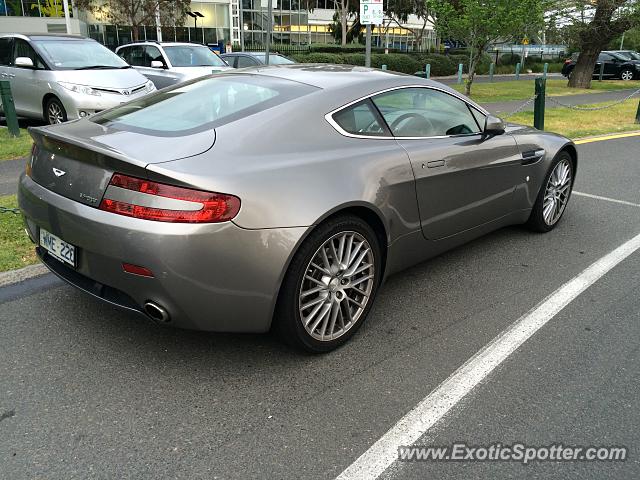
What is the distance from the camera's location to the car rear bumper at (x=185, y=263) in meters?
2.53

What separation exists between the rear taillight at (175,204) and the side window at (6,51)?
369 inches

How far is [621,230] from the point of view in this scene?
546cm

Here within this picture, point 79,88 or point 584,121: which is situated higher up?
point 79,88

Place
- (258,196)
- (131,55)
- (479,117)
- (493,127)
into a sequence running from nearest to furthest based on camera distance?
(258,196) → (493,127) → (479,117) → (131,55)

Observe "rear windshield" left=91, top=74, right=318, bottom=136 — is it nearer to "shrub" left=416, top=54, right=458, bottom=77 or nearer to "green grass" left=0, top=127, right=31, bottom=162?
"green grass" left=0, top=127, right=31, bottom=162

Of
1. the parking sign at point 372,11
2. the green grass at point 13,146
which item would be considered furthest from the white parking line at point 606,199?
the green grass at point 13,146

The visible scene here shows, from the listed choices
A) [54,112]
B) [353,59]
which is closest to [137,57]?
[54,112]

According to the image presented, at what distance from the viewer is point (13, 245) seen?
176 inches

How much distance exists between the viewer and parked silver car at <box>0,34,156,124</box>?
8.96 meters

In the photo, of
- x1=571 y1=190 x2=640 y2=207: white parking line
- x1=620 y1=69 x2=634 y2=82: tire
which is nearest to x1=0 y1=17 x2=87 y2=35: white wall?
x1=620 y1=69 x2=634 y2=82: tire

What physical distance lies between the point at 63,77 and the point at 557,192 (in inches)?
299

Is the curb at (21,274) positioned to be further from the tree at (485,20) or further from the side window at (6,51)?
the tree at (485,20)

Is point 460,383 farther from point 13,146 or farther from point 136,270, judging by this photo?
point 13,146

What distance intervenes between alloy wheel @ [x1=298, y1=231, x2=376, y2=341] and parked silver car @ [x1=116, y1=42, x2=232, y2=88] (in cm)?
999
